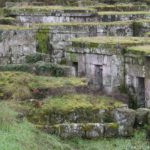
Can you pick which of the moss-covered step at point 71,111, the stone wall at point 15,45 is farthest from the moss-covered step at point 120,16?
the moss-covered step at point 71,111

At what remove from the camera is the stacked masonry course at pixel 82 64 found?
13.6 metres

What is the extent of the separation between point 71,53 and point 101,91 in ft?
8.02

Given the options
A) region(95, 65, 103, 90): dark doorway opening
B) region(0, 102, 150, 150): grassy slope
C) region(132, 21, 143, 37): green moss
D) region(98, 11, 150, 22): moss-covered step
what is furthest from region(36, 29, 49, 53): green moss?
region(0, 102, 150, 150): grassy slope

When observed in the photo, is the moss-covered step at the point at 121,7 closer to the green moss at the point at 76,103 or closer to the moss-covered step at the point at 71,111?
the green moss at the point at 76,103

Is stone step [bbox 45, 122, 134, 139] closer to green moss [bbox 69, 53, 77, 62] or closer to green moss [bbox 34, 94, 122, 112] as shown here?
green moss [bbox 34, 94, 122, 112]

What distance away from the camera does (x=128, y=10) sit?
2795cm

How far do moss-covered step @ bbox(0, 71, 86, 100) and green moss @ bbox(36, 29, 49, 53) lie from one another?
520 centimetres

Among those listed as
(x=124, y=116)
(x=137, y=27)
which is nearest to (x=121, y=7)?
(x=137, y=27)

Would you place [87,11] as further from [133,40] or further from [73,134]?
[73,134]

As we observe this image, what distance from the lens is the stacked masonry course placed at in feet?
44.5

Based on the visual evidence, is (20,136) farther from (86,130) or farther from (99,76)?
(99,76)

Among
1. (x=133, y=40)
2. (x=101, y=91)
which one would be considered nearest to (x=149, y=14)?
(x=133, y=40)

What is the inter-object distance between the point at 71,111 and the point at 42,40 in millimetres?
7754

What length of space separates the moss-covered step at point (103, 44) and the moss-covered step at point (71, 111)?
301cm
